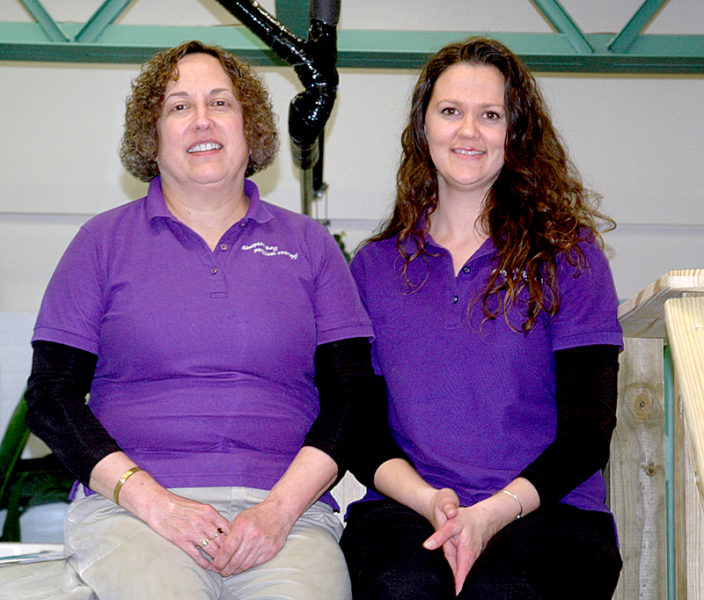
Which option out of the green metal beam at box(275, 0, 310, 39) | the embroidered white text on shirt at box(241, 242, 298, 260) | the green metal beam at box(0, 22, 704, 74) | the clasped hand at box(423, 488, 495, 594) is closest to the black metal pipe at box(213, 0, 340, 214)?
the green metal beam at box(275, 0, 310, 39)

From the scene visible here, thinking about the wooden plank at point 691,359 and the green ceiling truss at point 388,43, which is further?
the green ceiling truss at point 388,43

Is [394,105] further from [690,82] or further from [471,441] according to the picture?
[471,441]

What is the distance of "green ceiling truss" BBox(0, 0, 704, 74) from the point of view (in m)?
4.29

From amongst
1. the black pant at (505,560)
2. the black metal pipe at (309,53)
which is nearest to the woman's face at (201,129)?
the black pant at (505,560)

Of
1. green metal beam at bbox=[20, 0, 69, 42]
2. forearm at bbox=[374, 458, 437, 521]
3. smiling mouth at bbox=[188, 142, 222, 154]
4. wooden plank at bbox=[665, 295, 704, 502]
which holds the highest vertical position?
green metal beam at bbox=[20, 0, 69, 42]

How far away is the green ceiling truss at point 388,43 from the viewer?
169 inches

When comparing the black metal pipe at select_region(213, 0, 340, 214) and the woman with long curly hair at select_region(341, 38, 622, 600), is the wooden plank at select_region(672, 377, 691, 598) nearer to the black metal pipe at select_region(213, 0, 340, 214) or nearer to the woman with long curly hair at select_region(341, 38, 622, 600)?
the woman with long curly hair at select_region(341, 38, 622, 600)

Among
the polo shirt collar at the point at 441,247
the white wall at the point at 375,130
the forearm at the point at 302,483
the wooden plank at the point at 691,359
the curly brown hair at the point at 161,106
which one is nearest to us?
the wooden plank at the point at 691,359

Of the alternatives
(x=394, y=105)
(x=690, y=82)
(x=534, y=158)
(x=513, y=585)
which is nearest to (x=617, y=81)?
(x=690, y=82)

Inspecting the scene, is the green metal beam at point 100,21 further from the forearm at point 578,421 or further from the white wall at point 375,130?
the forearm at point 578,421

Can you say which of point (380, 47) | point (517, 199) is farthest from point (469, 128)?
point (380, 47)

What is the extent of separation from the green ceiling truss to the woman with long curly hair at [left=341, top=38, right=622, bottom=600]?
2.43 m

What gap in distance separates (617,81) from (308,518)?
13.7 feet

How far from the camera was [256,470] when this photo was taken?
5.40ft
